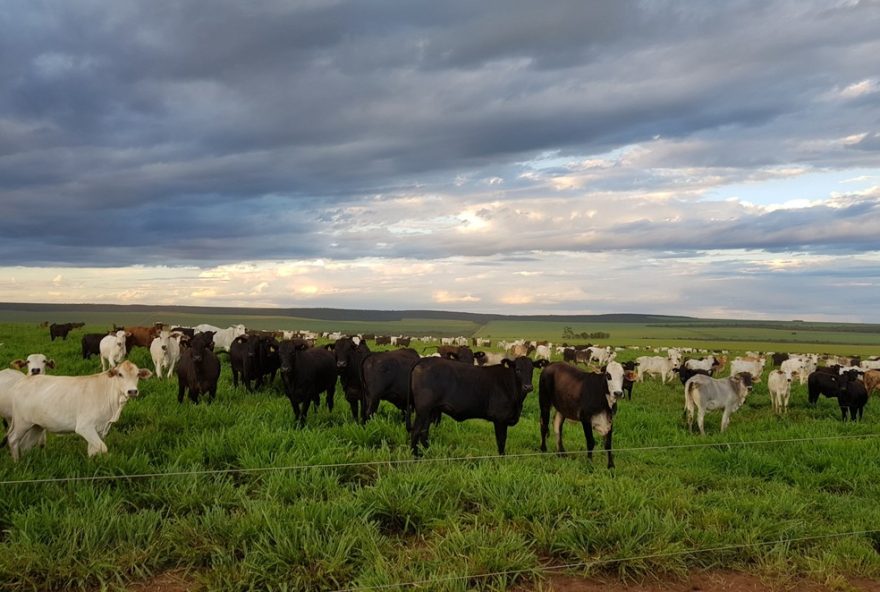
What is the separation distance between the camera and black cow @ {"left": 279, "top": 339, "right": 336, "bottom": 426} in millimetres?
13508

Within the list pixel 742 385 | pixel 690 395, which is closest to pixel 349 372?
pixel 690 395

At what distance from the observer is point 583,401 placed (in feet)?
38.9

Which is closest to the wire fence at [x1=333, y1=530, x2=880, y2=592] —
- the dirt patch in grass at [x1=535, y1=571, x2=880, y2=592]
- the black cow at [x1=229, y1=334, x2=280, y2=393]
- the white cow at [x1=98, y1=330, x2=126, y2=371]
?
the dirt patch in grass at [x1=535, y1=571, x2=880, y2=592]

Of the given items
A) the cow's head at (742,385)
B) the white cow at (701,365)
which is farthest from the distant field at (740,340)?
the cow's head at (742,385)

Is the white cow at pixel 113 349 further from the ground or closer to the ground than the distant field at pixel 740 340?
further from the ground

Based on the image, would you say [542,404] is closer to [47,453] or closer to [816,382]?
[47,453]

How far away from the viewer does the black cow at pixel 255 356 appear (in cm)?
1723

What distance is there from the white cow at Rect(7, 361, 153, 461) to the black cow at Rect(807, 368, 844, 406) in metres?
20.7

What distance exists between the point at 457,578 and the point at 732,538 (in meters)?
3.28

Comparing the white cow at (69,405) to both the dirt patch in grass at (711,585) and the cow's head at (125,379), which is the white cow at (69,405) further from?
the dirt patch in grass at (711,585)

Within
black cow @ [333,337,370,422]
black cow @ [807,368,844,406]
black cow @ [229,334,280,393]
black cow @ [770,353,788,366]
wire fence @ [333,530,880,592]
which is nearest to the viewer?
wire fence @ [333,530,880,592]

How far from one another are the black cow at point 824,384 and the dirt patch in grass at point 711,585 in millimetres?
16711

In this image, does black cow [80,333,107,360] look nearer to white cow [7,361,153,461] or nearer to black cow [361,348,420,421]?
black cow [361,348,420,421]

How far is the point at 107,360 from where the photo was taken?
2416 cm
